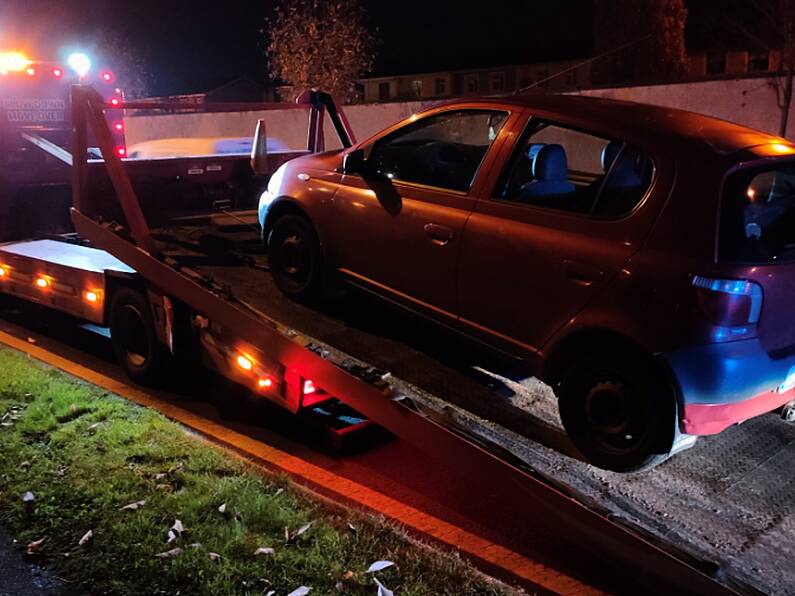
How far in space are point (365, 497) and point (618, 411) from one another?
1.49m

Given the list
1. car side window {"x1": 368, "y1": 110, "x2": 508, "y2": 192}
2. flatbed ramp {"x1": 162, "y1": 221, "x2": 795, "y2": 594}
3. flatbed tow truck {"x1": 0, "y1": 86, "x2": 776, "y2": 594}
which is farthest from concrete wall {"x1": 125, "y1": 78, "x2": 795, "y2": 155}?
flatbed ramp {"x1": 162, "y1": 221, "x2": 795, "y2": 594}

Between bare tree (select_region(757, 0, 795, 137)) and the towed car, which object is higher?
bare tree (select_region(757, 0, 795, 137))

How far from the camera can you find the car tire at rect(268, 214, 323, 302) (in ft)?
16.9

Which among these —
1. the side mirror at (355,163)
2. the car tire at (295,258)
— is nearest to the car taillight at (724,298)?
the side mirror at (355,163)

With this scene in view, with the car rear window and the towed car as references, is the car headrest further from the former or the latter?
the car rear window

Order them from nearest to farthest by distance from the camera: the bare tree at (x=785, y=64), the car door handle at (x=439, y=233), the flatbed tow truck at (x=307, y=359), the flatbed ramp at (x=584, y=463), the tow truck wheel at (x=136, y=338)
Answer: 1. the flatbed tow truck at (x=307, y=359)
2. the flatbed ramp at (x=584, y=463)
3. the car door handle at (x=439, y=233)
4. the tow truck wheel at (x=136, y=338)
5. the bare tree at (x=785, y=64)


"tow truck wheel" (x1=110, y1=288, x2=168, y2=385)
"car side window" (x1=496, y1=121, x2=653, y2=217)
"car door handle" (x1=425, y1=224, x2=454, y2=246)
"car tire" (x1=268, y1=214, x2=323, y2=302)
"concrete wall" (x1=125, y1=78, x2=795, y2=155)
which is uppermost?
"concrete wall" (x1=125, y1=78, x2=795, y2=155)

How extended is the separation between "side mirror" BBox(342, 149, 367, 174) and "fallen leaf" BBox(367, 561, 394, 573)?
91.5 inches

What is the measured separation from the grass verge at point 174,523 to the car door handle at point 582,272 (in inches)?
55.1

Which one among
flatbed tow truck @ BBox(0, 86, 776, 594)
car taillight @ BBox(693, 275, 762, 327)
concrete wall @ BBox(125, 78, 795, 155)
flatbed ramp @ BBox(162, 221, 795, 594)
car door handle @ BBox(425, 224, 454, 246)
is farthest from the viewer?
concrete wall @ BBox(125, 78, 795, 155)

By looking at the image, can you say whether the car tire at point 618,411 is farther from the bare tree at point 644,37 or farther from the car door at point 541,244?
the bare tree at point 644,37

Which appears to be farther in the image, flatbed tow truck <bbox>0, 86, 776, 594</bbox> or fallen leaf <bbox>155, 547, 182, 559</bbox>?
fallen leaf <bbox>155, 547, 182, 559</bbox>

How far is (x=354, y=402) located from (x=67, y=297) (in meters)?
3.45

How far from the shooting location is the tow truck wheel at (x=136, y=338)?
5.65 meters
